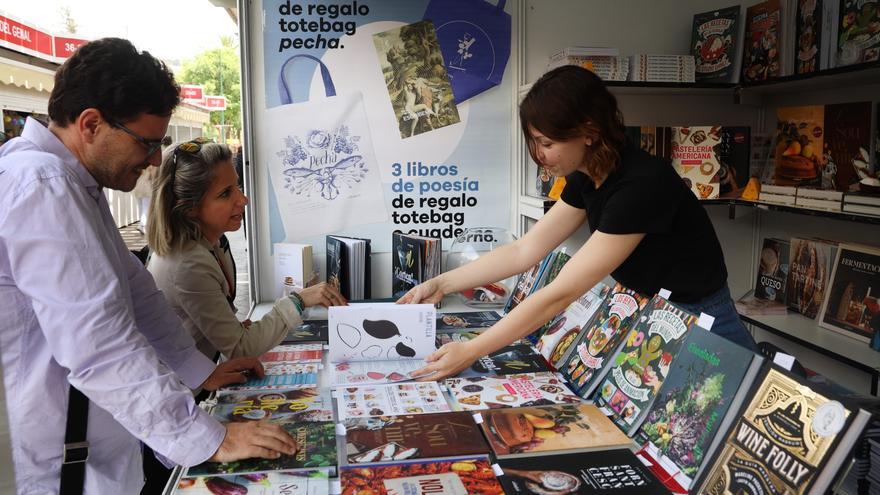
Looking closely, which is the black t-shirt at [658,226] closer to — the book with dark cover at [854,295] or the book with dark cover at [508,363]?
the book with dark cover at [508,363]

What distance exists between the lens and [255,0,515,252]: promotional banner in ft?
9.89

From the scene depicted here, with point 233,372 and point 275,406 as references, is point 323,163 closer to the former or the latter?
point 233,372

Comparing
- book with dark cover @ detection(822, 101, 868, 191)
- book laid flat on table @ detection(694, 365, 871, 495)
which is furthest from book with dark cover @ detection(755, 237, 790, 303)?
book laid flat on table @ detection(694, 365, 871, 495)

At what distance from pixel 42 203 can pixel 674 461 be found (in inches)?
49.1

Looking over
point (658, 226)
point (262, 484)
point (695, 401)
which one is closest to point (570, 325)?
point (658, 226)

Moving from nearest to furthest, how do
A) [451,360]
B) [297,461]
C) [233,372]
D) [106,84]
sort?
[106,84]
[297,461]
[451,360]
[233,372]

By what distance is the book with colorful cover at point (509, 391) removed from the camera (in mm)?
1633

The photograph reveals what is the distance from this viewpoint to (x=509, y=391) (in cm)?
171

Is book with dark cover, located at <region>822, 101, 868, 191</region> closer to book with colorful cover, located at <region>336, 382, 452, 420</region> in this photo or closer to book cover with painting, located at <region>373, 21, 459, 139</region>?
book cover with painting, located at <region>373, 21, 459, 139</region>

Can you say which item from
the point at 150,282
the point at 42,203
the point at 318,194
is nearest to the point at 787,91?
the point at 318,194

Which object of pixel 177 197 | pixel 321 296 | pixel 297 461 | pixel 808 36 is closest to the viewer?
pixel 297 461

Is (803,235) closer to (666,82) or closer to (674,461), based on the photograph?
(666,82)

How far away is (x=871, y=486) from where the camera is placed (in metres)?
1.83

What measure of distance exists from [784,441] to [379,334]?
122cm
